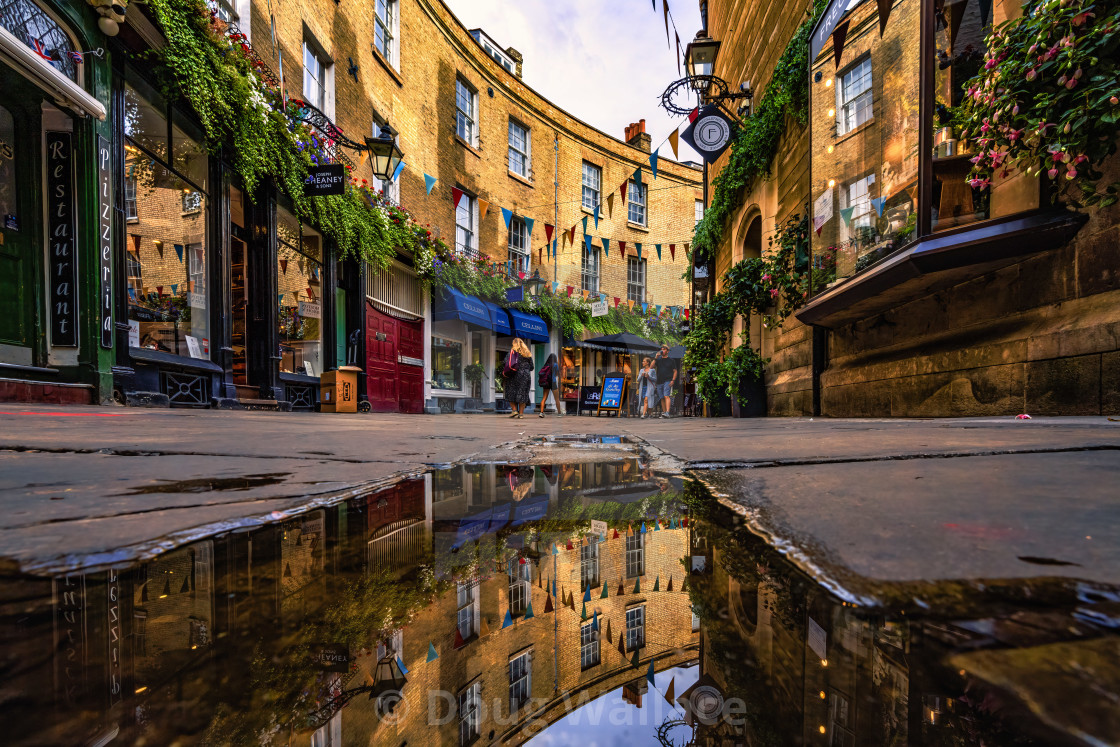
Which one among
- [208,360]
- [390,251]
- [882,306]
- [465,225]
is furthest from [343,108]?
[882,306]

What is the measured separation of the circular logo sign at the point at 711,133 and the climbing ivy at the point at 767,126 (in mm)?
241

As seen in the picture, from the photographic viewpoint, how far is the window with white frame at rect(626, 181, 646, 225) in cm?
2009

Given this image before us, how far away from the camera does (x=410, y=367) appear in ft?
42.1

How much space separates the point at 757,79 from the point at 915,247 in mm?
6116

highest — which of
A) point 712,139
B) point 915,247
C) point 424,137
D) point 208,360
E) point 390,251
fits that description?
point 424,137

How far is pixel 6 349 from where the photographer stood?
4.97 meters

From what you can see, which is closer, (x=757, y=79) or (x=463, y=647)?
(x=463, y=647)

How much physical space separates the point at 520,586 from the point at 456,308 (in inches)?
517

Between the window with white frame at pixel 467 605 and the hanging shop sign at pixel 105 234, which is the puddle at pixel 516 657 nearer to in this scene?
the window with white frame at pixel 467 605

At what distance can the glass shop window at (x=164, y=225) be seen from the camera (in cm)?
616

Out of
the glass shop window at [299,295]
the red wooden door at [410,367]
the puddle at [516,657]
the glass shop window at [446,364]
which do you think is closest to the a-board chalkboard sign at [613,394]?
the glass shop window at [446,364]

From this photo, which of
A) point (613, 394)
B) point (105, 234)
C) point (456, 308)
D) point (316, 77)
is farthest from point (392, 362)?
point (105, 234)

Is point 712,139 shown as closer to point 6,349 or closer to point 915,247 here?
point 915,247

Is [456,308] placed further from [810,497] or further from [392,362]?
[810,497]
